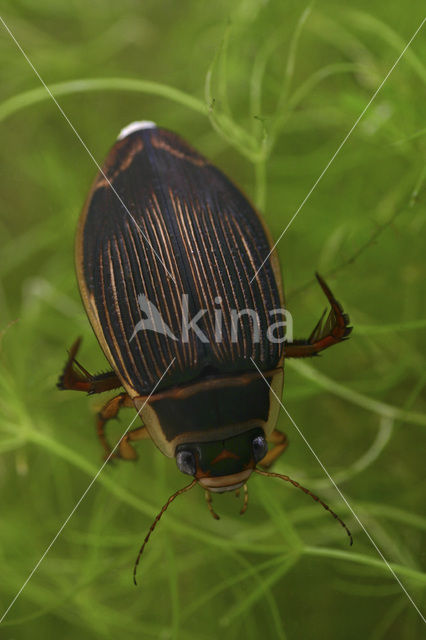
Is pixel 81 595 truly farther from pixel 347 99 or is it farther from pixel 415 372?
pixel 347 99

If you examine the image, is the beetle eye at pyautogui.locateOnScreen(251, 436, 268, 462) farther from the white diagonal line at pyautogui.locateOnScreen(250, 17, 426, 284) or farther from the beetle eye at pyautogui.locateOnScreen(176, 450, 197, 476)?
the white diagonal line at pyautogui.locateOnScreen(250, 17, 426, 284)

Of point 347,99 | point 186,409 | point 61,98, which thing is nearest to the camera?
point 186,409

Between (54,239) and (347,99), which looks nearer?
(347,99)

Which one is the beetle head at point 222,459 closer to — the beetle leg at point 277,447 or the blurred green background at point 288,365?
the beetle leg at point 277,447

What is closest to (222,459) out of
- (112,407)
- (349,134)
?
(112,407)

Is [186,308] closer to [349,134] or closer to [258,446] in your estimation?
[258,446]

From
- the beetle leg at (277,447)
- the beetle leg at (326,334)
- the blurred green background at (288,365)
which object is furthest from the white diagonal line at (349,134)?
the beetle leg at (277,447)

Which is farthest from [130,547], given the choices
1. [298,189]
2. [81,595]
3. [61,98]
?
[61,98]
